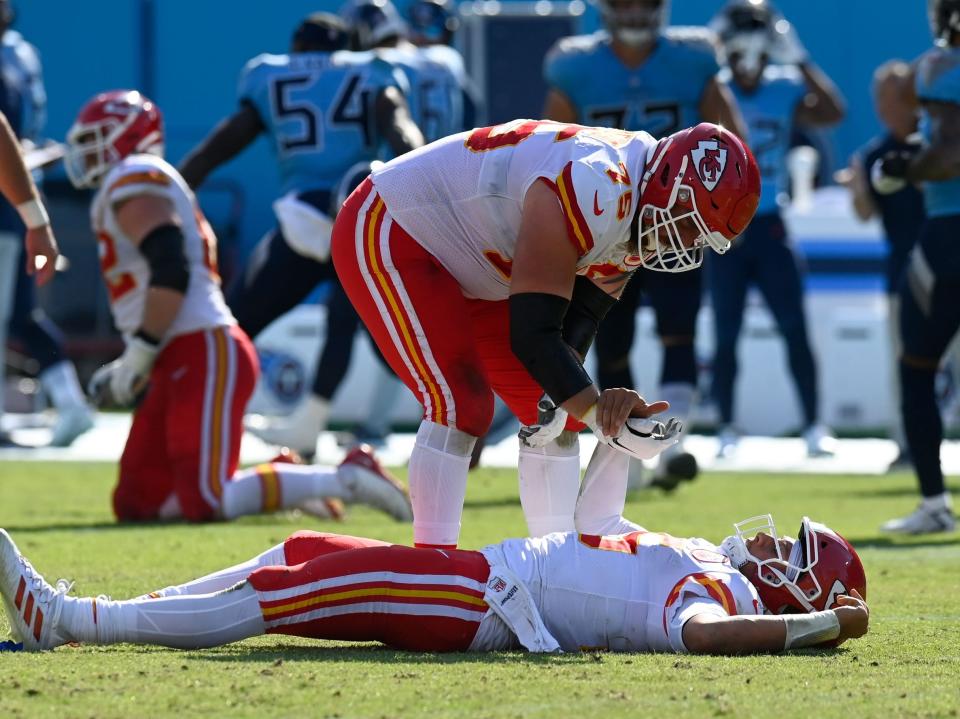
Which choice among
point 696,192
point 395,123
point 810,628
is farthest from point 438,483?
point 395,123

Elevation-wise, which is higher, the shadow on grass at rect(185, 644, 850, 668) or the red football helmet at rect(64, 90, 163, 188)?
the red football helmet at rect(64, 90, 163, 188)

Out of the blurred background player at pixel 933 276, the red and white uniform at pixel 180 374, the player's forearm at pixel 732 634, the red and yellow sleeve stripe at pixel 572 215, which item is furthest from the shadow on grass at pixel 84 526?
the player's forearm at pixel 732 634

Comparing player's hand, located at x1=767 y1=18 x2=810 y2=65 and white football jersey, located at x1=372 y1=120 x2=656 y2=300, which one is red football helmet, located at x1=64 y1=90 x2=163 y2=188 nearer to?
white football jersey, located at x1=372 y1=120 x2=656 y2=300

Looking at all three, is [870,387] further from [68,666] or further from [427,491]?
[68,666]

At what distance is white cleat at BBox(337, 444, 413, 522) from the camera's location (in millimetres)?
6742

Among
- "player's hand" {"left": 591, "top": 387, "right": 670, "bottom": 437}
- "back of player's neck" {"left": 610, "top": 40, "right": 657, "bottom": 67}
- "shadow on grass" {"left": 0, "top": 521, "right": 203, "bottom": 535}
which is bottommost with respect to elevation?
"shadow on grass" {"left": 0, "top": 521, "right": 203, "bottom": 535}

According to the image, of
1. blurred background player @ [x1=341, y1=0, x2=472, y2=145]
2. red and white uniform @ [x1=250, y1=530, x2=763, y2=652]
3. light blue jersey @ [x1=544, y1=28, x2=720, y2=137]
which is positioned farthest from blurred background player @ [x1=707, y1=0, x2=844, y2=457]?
red and white uniform @ [x1=250, y1=530, x2=763, y2=652]

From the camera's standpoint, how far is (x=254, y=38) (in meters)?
17.0

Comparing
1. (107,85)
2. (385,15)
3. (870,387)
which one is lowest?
(870,387)

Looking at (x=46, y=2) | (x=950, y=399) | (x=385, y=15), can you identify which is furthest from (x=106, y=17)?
(x=950, y=399)

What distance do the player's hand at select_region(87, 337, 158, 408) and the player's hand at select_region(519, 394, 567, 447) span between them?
2.41m

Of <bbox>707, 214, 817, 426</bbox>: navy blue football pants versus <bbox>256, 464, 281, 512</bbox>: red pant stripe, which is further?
<bbox>707, 214, 817, 426</bbox>: navy blue football pants

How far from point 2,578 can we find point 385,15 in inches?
267

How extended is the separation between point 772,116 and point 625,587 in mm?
7231
